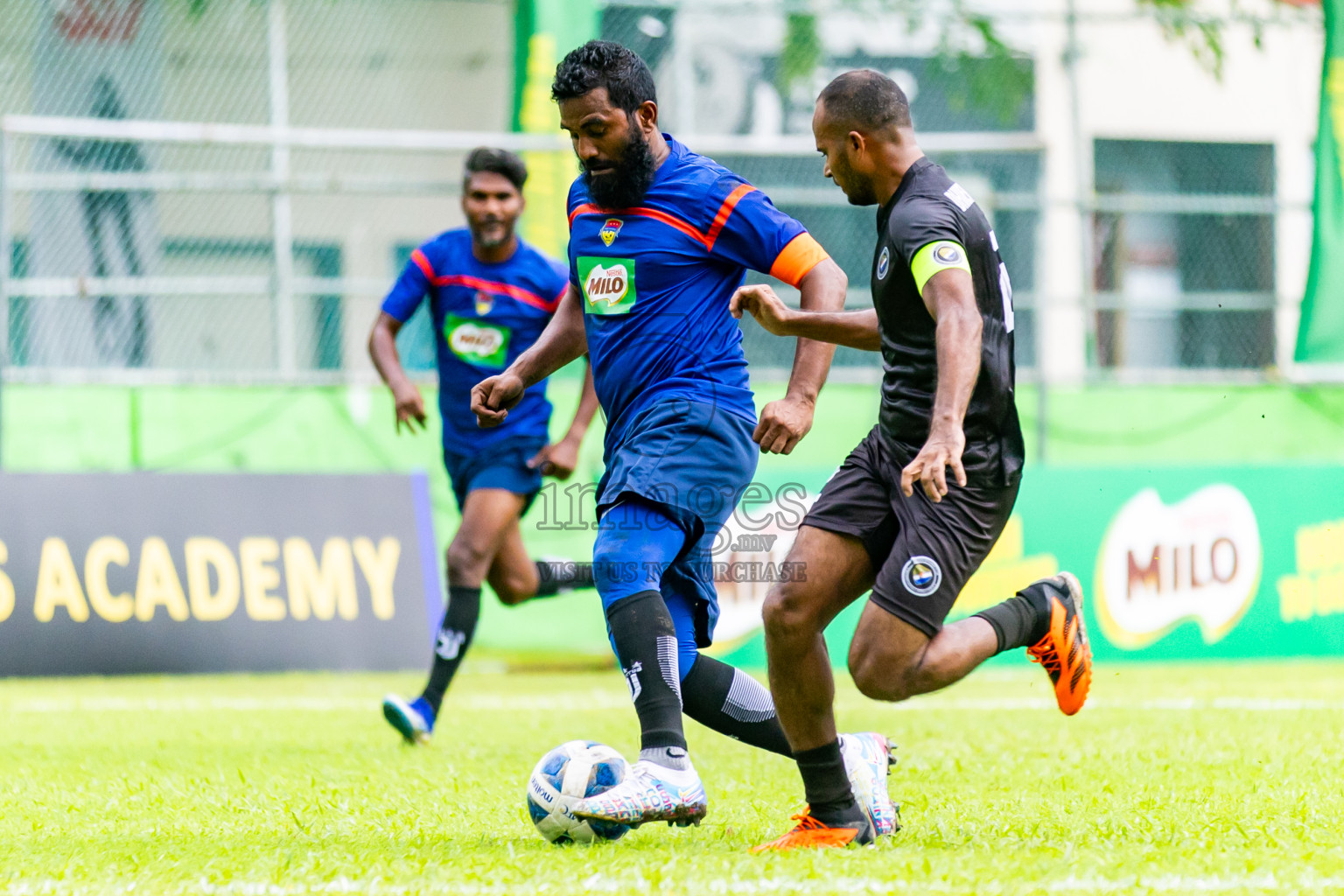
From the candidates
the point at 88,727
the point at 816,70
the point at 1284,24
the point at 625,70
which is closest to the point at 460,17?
the point at 816,70

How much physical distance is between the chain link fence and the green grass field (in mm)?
3678

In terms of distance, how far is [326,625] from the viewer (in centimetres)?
973

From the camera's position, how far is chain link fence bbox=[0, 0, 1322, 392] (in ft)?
36.8

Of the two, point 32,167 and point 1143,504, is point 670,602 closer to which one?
point 1143,504

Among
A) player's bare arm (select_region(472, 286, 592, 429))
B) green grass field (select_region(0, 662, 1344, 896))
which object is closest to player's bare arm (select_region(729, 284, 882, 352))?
player's bare arm (select_region(472, 286, 592, 429))

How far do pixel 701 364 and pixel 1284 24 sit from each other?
11.4 meters

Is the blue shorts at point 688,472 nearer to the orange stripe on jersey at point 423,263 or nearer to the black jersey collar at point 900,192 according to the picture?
the black jersey collar at point 900,192

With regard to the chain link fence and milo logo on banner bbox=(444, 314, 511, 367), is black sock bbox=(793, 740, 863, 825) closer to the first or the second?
milo logo on banner bbox=(444, 314, 511, 367)

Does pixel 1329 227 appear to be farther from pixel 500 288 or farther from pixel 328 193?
pixel 328 193

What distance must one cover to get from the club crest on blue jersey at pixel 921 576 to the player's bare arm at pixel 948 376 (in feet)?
0.64

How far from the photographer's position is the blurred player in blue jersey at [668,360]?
4.29m

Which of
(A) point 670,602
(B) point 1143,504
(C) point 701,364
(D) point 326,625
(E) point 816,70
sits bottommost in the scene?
(D) point 326,625

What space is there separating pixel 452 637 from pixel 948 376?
3.66 metres

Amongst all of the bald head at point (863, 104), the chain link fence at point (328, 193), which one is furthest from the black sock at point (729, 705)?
the chain link fence at point (328, 193)
